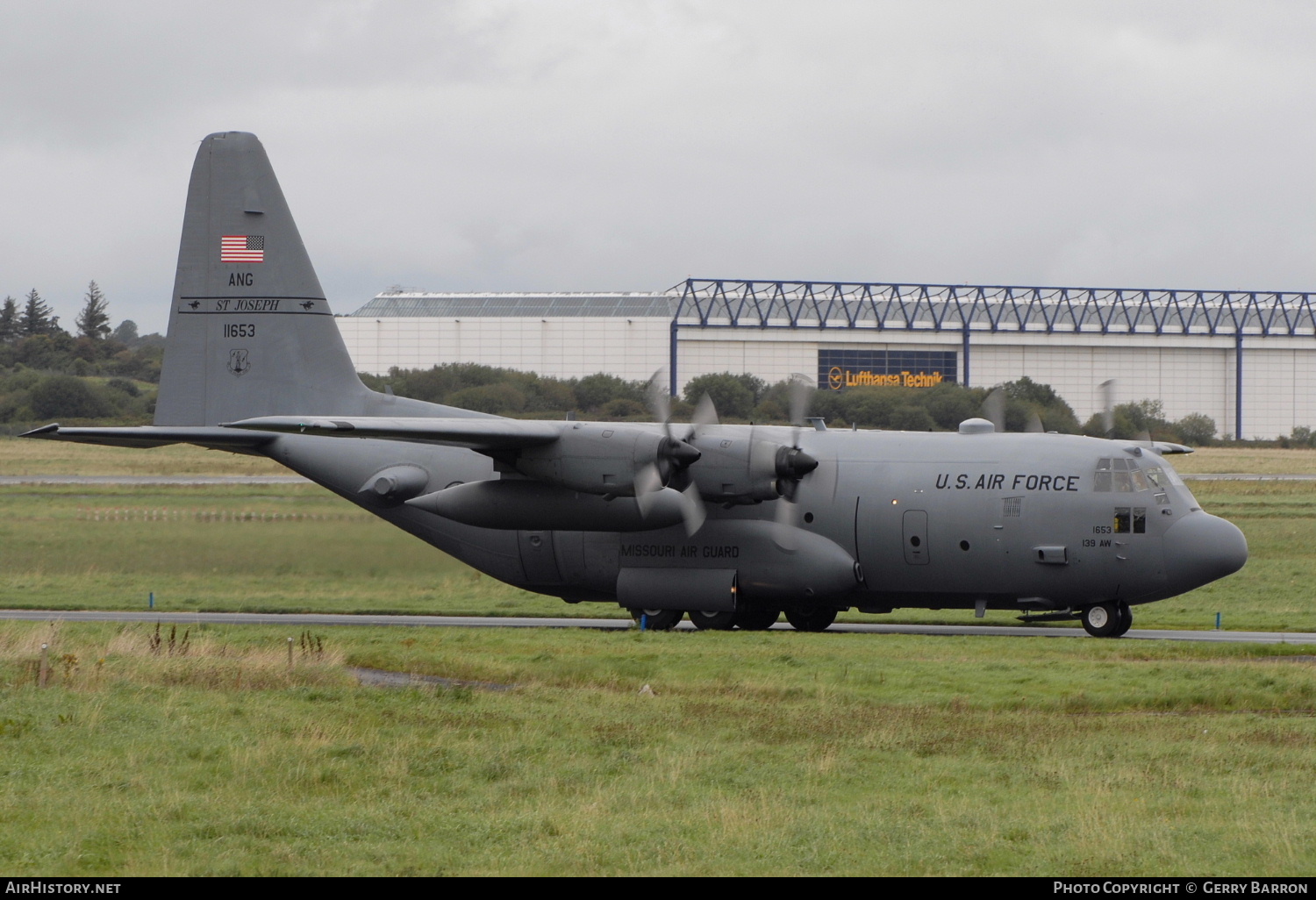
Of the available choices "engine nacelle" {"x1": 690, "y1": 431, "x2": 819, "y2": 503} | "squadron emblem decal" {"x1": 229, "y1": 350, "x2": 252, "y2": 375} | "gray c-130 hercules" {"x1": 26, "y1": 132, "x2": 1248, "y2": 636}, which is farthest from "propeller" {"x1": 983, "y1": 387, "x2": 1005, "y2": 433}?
"squadron emblem decal" {"x1": 229, "y1": 350, "x2": 252, "y2": 375}

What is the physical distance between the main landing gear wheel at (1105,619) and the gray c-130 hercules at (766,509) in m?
0.03

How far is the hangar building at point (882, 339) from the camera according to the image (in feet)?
273

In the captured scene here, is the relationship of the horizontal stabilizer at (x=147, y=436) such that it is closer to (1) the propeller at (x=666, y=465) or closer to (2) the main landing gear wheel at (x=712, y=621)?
(1) the propeller at (x=666, y=465)

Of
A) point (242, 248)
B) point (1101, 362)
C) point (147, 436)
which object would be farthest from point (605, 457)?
point (1101, 362)

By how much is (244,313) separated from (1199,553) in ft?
66.1

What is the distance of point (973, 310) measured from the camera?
297 feet

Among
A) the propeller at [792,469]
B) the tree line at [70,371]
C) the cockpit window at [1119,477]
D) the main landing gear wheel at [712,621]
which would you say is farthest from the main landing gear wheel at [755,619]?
the tree line at [70,371]

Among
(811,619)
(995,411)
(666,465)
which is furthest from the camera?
(995,411)

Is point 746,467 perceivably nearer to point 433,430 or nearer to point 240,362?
point 433,430

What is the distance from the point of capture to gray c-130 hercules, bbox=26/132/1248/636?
79.5 ft

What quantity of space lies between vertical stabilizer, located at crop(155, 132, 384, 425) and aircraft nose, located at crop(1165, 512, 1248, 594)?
52.4 ft

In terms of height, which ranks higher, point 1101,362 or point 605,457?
point 1101,362

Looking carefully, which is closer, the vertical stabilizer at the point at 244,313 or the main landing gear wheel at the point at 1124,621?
the main landing gear wheel at the point at 1124,621

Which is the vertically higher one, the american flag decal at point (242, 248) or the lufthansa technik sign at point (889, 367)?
the lufthansa technik sign at point (889, 367)
